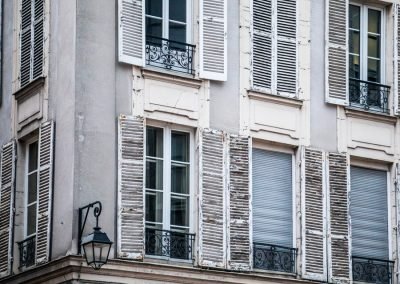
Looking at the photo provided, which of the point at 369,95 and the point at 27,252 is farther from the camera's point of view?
the point at 369,95

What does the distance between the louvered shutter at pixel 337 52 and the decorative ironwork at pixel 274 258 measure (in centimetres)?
275

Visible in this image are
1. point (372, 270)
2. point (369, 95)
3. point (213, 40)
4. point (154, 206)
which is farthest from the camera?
point (369, 95)

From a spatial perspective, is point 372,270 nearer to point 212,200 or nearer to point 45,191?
point 212,200

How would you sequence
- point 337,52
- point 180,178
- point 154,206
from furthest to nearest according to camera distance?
point 337,52, point 180,178, point 154,206

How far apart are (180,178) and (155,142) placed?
708 mm

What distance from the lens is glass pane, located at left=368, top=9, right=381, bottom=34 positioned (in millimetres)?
25031

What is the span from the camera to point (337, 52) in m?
24.2

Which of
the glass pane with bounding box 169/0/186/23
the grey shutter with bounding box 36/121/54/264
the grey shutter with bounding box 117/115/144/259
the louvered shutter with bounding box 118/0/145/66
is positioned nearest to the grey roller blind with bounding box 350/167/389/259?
the glass pane with bounding box 169/0/186/23

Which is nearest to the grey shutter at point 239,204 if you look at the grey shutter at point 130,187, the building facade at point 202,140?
the building facade at point 202,140

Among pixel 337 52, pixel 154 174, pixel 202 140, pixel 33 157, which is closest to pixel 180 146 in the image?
pixel 202 140

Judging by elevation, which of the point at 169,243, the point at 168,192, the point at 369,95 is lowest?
the point at 169,243

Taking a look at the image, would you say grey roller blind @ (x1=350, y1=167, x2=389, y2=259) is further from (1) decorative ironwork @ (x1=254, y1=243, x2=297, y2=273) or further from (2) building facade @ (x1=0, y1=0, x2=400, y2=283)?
(1) decorative ironwork @ (x1=254, y1=243, x2=297, y2=273)

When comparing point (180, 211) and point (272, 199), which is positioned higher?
point (272, 199)

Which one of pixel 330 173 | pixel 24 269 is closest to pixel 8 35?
pixel 24 269
